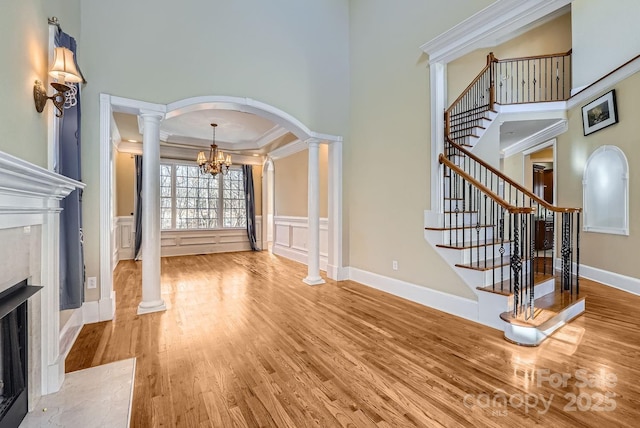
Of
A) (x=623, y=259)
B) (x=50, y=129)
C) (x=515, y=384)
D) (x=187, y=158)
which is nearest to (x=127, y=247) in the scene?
(x=187, y=158)

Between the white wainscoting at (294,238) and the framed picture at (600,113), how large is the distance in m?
4.69

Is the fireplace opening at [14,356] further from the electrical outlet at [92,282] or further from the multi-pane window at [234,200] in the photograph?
the multi-pane window at [234,200]

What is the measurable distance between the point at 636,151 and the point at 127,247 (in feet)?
31.3

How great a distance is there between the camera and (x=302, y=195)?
6562 mm

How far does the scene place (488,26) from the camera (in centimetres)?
300

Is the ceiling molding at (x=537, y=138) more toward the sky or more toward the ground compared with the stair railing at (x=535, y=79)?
more toward the ground

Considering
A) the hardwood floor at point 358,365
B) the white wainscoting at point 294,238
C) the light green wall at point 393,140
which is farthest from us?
the white wainscoting at point 294,238

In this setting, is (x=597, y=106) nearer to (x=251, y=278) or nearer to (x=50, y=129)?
(x=251, y=278)

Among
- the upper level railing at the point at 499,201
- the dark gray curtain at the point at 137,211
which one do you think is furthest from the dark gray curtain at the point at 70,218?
the dark gray curtain at the point at 137,211

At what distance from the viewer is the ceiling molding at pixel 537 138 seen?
5659mm

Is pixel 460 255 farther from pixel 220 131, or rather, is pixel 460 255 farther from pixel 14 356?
pixel 220 131

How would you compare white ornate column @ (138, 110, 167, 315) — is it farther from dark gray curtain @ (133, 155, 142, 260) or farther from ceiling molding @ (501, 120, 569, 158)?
ceiling molding @ (501, 120, 569, 158)

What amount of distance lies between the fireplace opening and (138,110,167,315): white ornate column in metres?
1.73

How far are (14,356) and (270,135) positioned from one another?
18.2ft
